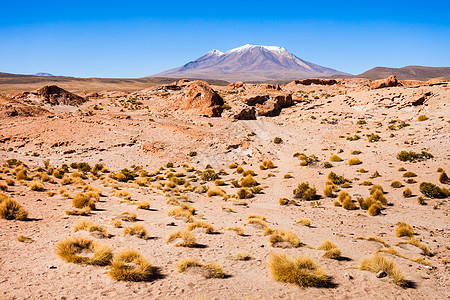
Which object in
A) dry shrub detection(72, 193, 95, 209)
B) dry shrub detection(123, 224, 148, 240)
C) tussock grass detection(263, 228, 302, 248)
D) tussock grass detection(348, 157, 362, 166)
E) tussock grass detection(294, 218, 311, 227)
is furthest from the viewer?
tussock grass detection(348, 157, 362, 166)

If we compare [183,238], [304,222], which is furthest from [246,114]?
[183,238]

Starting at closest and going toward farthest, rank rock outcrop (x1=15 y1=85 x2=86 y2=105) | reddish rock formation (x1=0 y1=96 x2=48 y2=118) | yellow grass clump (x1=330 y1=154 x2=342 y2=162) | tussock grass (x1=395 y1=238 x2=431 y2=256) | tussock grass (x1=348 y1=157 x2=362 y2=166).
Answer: tussock grass (x1=395 y1=238 x2=431 y2=256)
tussock grass (x1=348 y1=157 x2=362 y2=166)
yellow grass clump (x1=330 y1=154 x2=342 y2=162)
reddish rock formation (x1=0 y1=96 x2=48 y2=118)
rock outcrop (x1=15 y1=85 x2=86 y2=105)

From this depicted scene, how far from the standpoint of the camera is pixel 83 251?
263 inches

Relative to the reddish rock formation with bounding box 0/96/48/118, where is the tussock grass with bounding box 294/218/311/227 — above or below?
below

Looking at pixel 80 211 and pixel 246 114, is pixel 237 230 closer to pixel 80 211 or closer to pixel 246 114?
pixel 80 211

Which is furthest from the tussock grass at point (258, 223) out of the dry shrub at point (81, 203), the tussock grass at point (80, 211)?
the dry shrub at point (81, 203)

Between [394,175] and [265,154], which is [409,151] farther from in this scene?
[265,154]

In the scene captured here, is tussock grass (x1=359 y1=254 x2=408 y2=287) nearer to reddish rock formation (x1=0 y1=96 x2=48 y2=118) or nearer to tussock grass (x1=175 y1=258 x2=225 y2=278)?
tussock grass (x1=175 y1=258 x2=225 y2=278)

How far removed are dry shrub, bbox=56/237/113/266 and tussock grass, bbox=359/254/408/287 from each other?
6.35 meters

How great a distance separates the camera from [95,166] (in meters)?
21.7

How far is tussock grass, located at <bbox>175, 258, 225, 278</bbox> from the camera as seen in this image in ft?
19.7

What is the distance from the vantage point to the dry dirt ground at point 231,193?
220 inches

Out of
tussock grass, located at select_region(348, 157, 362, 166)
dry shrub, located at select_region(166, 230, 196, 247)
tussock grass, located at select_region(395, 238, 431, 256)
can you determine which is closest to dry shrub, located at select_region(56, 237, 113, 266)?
dry shrub, located at select_region(166, 230, 196, 247)

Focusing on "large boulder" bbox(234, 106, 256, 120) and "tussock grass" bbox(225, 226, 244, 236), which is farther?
"large boulder" bbox(234, 106, 256, 120)
